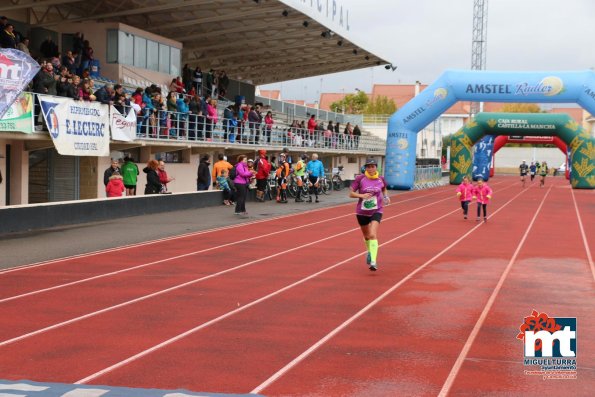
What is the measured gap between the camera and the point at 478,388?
646cm

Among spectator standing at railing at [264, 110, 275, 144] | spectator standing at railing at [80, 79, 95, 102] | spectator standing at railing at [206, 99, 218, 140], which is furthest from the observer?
spectator standing at railing at [264, 110, 275, 144]

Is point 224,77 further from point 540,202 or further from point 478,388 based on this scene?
point 478,388

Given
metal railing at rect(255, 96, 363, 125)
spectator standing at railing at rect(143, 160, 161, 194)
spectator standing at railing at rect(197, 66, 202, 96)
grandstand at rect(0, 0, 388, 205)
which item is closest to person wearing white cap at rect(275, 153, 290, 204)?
grandstand at rect(0, 0, 388, 205)

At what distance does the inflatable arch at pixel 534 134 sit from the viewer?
46.5 meters

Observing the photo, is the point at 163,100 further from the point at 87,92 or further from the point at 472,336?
the point at 472,336

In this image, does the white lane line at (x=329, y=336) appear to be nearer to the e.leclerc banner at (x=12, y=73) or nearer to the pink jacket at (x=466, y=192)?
the e.leclerc banner at (x=12, y=73)

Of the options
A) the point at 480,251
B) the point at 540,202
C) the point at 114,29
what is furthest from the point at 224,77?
the point at 480,251

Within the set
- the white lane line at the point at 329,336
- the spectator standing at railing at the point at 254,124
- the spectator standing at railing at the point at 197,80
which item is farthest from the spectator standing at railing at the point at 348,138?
the white lane line at the point at 329,336

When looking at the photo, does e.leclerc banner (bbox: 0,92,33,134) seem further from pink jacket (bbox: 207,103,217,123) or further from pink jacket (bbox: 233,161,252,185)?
pink jacket (bbox: 207,103,217,123)

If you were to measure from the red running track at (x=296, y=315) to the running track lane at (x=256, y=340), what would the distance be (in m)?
0.02

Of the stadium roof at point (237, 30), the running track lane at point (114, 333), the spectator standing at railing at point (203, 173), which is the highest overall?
the stadium roof at point (237, 30)

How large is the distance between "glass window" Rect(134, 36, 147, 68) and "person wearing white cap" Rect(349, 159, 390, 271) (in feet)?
70.0

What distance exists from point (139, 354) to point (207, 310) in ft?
7.10

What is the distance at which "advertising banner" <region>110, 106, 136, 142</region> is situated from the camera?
76.9ft
